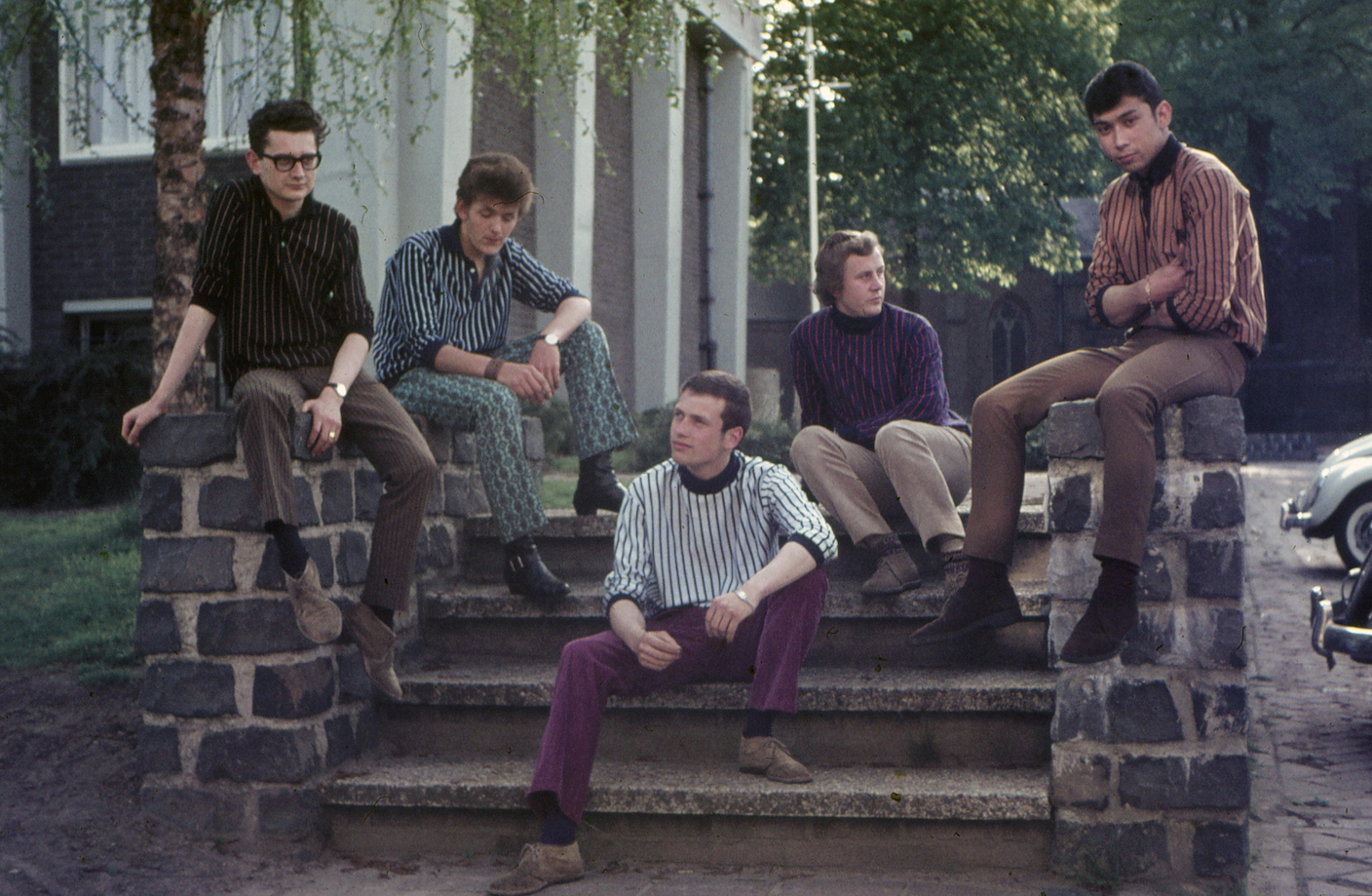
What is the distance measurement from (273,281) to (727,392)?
1538 mm

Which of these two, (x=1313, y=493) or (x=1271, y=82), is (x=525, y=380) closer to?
(x=1313, y=493)

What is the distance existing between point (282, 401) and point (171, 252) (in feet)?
6.95

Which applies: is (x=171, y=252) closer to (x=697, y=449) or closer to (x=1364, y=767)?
(x=697, y=449)

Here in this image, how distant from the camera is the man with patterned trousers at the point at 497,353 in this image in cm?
484

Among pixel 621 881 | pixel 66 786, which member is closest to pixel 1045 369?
pixel 621 881

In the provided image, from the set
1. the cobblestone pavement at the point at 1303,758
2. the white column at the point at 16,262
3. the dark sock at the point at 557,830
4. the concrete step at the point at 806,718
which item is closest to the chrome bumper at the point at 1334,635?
the cobblestone pavement at the point at 1303,758

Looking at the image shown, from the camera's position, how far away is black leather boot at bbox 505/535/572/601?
191 inches

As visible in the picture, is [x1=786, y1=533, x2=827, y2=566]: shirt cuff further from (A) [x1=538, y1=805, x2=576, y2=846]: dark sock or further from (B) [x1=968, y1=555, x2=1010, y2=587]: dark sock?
(A) [x1=538, y1=805, x2=576, y2=846]: dark sock

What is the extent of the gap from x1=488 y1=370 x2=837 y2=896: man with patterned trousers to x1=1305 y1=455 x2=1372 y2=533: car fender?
24.6 ft

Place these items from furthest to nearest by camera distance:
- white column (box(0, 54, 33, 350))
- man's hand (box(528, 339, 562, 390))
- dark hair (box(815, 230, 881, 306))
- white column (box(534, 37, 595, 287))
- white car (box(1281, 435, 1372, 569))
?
white column (box(534, 37, 595, 287)), white column (box(0, 54, 33, 350)), white car (box(1281, 435, 1372, 569)), dark hair (box(815, 230, 881, 306)), man's hand (box(528, 339, 562, 390))

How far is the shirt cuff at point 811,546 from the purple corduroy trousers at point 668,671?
52 millimetres

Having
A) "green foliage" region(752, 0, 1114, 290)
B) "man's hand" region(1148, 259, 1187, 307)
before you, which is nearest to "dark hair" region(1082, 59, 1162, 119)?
"man's hand" region(1148, 259, 1187, 307)

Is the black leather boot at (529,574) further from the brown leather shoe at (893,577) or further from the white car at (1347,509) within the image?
the white car at (1347,509)

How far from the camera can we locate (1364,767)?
203 inches
